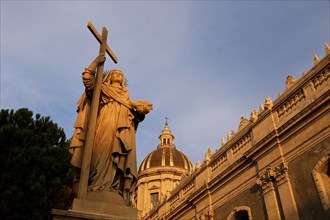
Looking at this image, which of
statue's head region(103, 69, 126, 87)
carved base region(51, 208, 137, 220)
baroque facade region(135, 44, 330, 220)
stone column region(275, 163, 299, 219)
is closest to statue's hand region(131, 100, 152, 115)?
statue's head region(103, 69, 126, 87)

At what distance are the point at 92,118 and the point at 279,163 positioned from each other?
416 inches

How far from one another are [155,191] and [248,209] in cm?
2909

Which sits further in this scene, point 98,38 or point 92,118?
point 98,38

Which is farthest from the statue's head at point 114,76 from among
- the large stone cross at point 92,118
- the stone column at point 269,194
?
the stone column at point 269,194

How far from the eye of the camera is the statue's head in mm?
5750

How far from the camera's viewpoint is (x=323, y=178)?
11.5 m

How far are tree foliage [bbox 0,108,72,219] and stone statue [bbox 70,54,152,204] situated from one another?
7023 millimetres

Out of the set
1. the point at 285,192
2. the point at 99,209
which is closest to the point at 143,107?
the point at 99,209

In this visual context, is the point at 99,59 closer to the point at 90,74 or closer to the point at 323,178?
the point at 90,74

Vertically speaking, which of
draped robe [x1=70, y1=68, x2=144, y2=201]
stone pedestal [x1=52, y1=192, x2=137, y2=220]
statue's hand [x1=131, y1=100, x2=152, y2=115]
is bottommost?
stone pedestal [x1=52, y1=192, x2=137, y2=220]

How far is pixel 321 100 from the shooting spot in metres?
11.5

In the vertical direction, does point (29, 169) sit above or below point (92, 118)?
above

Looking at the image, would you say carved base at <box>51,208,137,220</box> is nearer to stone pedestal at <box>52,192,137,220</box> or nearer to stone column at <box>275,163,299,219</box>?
stone pedestal at <box>52,192,137,220</box>

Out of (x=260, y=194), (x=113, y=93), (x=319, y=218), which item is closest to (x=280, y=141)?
(x=260, y=194)
